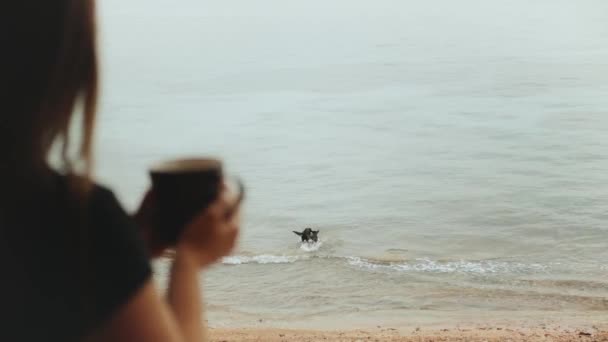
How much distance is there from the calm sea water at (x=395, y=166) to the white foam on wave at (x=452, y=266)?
1.4 inches

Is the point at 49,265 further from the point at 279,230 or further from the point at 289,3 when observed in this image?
the point at 289,3

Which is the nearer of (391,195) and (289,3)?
(391,195)

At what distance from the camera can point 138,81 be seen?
44.6 meters

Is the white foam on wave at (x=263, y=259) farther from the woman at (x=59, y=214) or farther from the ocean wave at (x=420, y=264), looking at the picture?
the woman at (x=59, y=214)

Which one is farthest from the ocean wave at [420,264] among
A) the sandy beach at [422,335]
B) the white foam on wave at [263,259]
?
the sandy beach at [422,335]

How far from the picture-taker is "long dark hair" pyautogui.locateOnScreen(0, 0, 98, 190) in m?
0.84

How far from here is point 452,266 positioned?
11234mm

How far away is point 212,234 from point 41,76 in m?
0.32

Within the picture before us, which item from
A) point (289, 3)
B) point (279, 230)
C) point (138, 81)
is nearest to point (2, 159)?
point (279, 230)

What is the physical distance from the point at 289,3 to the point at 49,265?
146165 mm

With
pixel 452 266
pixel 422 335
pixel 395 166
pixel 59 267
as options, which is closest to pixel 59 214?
pixel 59 267

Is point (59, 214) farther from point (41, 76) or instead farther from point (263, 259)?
point (263, 259)

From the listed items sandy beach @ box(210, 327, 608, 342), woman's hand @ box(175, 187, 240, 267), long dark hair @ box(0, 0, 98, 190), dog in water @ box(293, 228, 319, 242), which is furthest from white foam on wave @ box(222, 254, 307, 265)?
long dark hair @ box(0, 0, 98, 190)

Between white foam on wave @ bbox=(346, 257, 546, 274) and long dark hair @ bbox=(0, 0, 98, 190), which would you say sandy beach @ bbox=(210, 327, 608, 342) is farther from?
long dark hair @ bbox=(0, 0, 98, 190)
